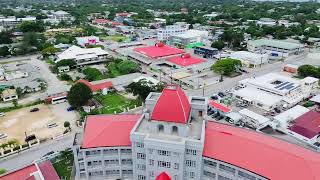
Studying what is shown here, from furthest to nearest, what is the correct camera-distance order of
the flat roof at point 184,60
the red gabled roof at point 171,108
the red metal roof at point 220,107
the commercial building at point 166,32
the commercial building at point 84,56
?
the commercial building at point 166,32 < the commercial building at point 84,56 < the flat roof at point 184,60 < the red metal roof at point 220,107 < the red gabled roof at point 171,108

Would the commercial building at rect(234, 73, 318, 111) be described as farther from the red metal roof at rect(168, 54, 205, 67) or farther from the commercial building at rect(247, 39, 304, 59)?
the commercial building at rect(247, 39, 304, 59)

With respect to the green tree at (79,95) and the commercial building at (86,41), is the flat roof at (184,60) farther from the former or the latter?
the commercial building at (86,41)

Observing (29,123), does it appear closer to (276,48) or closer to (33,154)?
(33,154)

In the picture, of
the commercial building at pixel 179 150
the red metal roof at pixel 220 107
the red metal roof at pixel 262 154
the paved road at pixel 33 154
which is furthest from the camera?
the red metal roof at pixel 220 107

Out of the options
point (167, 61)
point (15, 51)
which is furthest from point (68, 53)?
point (167, 61)

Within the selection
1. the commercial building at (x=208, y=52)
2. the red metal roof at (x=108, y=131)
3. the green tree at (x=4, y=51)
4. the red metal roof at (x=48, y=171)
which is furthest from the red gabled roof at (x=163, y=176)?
the green tree at (x=4, y=51)

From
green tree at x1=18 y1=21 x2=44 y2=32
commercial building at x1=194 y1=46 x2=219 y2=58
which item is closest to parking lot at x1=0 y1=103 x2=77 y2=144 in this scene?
commercial building at x1=194 y1=46 x2=219 y2=58
